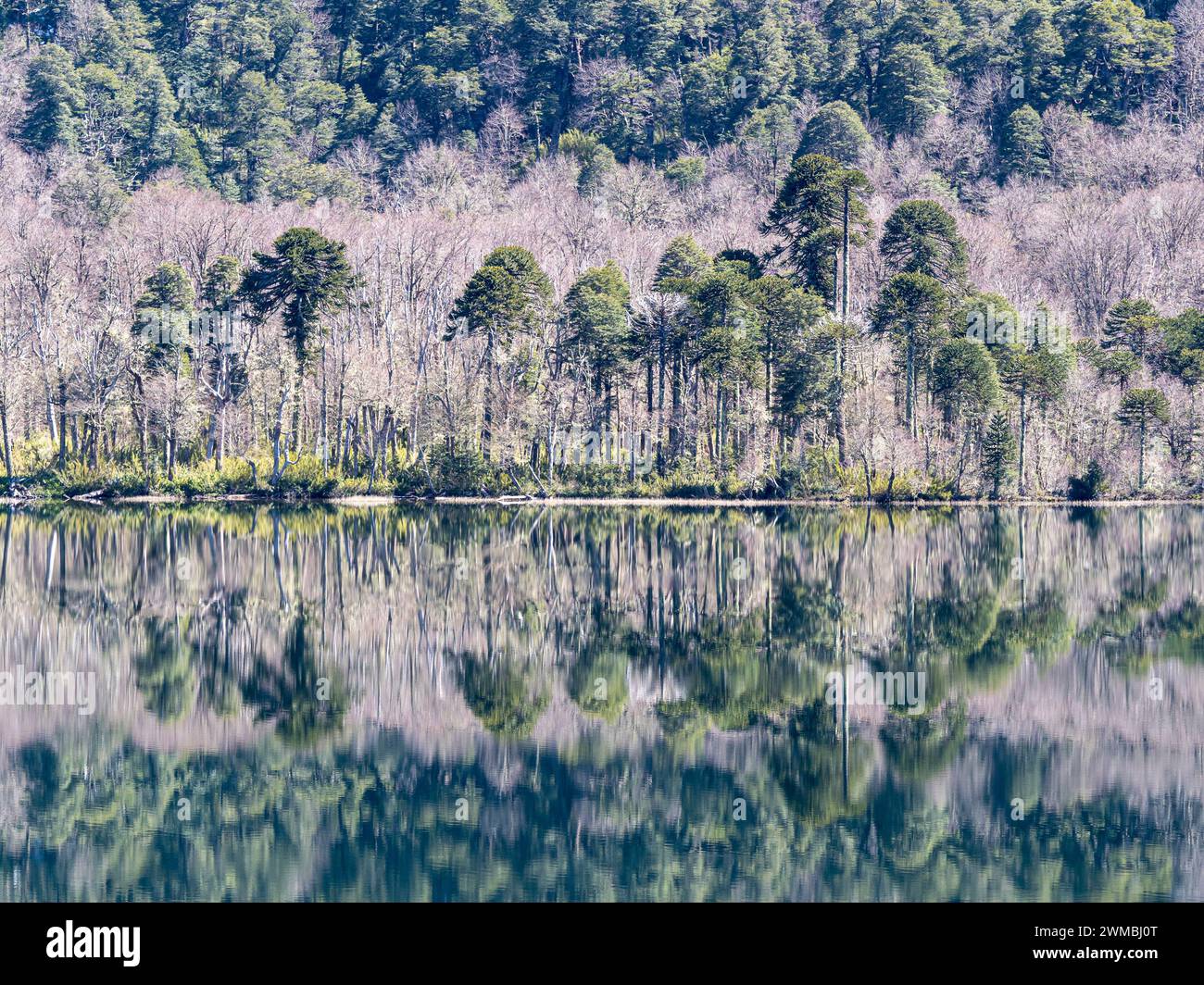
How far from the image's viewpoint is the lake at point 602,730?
51.5ft

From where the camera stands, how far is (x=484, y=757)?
19875 millimetres

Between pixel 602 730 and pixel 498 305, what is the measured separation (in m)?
51.9

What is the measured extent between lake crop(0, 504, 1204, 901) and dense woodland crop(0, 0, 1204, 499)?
3070 centimetres

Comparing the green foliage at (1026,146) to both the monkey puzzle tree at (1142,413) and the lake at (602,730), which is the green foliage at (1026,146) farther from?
the lake at (602,730)

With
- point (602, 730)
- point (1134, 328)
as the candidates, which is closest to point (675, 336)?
point (1134, 328)

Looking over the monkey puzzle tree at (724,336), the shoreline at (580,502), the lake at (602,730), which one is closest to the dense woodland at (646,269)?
the monkey puzzle tree at (724,336)

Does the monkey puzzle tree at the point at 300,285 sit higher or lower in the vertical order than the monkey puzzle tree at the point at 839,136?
lower

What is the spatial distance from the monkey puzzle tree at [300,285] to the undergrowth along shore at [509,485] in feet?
7.22

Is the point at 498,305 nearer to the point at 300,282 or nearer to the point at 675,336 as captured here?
the point at 675,336

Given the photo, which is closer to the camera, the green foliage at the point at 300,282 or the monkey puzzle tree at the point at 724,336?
the monkey puzzle tree at the point at 724,336

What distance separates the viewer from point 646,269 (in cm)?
8875

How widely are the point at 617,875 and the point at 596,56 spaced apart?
143966mm
